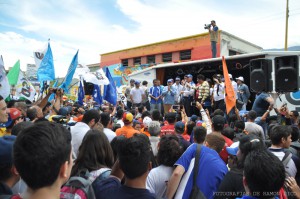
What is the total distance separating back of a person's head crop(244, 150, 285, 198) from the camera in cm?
194

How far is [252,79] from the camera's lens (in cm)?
586

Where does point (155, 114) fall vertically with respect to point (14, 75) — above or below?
below

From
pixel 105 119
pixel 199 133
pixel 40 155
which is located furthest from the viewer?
pixel 105 119

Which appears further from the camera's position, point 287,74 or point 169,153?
point 287,74

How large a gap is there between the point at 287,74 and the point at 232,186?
3826mm

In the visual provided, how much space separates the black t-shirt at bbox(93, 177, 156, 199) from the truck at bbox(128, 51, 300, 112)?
446 cm

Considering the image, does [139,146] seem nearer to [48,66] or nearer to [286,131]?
[286,131]

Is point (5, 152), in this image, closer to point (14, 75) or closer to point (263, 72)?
point (263, 72)

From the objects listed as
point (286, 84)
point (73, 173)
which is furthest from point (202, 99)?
point (73, 173)

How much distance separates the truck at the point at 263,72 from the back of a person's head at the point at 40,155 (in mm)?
5097

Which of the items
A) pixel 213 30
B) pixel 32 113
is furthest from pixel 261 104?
pixel 32 113

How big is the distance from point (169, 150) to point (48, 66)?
673 centimetres

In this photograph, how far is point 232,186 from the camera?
8.86ft

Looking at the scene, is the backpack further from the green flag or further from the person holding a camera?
the person holding a camera
